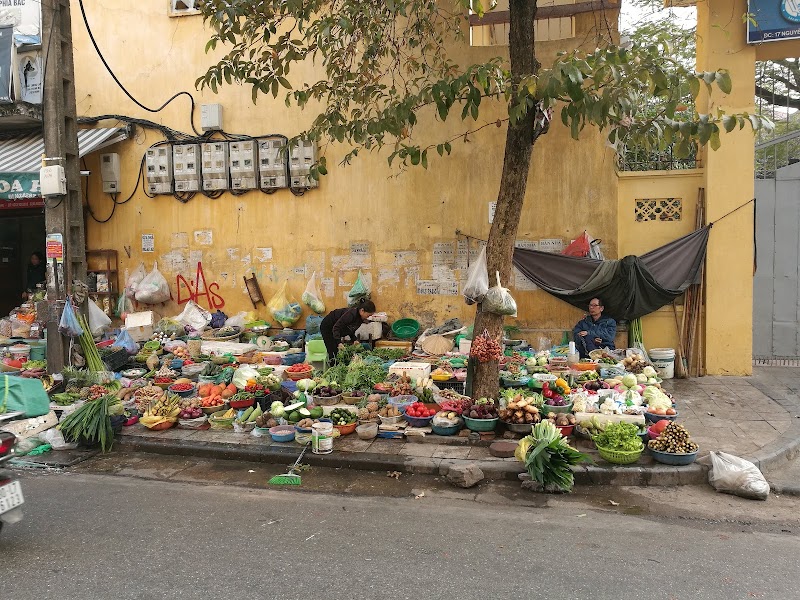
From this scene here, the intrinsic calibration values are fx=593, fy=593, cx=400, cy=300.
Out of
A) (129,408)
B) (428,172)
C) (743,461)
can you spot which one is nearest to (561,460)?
(743,461)

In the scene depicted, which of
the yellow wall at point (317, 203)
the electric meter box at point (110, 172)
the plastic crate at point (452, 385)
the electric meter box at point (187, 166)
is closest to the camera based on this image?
the plastic crate at point (452, 385)

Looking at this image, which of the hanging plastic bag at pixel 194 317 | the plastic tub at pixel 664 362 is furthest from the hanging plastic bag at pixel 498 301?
the hanging plastic bag at pixel 194 317

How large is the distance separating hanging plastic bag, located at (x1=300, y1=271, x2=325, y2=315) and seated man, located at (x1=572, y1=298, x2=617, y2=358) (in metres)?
4.70

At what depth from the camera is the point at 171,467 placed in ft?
21.8

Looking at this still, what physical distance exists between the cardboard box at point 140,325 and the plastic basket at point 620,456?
8890 millimetres

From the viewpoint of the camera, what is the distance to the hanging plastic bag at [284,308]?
11.2 m

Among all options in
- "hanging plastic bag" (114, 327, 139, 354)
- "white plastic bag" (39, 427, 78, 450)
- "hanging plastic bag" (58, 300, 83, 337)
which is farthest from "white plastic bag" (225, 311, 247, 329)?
"white plastic bag" (39, 427, 78, 450)

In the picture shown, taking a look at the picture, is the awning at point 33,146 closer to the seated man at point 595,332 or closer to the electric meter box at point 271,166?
the electric meter box at point 271,166

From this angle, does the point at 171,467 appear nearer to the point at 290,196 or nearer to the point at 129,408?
the point at 129,408

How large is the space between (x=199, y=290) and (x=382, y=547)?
8917 mm

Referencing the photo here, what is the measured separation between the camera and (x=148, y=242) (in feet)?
40.3

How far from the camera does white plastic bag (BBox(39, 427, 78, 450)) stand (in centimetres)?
718

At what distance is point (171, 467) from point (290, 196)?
6.23 metres

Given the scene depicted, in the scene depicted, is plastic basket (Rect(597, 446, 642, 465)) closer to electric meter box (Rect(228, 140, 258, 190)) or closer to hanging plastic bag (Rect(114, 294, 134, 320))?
electric meter box (Rect(228, 140, 258, 190))
